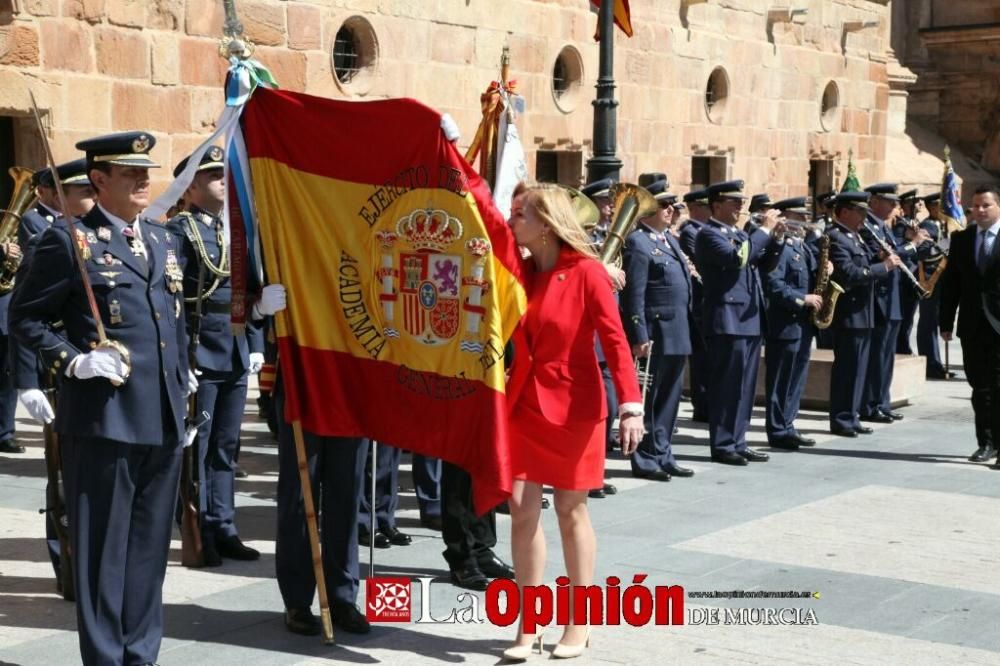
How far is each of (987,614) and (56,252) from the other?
432cm

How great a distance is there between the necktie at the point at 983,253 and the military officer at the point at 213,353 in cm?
571

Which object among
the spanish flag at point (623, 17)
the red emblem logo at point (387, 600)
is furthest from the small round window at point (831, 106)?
the red emblem logo at point (387, 600)

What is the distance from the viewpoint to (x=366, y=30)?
643 inches

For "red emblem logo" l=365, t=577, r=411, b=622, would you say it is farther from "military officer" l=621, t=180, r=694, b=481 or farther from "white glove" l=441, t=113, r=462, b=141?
"military officer" l=621, t=180, r=694, b=481

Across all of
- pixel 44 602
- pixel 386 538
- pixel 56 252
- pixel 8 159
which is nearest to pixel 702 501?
pixel 386 538

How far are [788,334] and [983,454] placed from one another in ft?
5.70

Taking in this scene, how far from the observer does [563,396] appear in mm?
6496

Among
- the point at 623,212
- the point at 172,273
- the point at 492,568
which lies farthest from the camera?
the point at 623,212

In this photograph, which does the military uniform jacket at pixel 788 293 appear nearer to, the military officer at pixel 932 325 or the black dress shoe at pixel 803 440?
the black dress shoe at pixel 803 440

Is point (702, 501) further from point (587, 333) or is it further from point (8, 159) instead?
point (8, 159)

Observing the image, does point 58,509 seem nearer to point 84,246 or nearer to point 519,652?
point 84,246

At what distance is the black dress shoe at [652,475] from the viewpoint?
10734 mm

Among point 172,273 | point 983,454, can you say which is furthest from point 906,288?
point 172,273

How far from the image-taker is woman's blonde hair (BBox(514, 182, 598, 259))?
6543 millimetres
